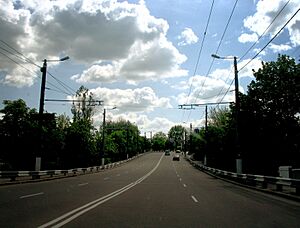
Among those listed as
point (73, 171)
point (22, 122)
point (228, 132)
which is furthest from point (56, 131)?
point (228, 132)

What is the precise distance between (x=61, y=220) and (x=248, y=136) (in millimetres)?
35928

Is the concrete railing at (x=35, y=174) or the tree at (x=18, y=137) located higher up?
the tree at (x=18, y=137)

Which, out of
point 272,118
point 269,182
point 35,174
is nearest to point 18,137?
point 35,174

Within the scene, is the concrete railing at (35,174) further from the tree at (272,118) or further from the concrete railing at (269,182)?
the tree at (272,118)

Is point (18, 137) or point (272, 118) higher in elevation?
point (272, 118)

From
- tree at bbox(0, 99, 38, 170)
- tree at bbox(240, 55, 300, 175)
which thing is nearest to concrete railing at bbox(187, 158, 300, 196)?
tree at bbox(240, 55, 300, 175)

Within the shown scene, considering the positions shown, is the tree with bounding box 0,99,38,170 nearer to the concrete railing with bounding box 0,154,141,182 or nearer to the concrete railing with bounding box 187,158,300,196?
the concrete railing with bounding box 0,154,141,182

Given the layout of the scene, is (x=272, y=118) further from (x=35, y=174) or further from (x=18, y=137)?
(x=18, y=137)

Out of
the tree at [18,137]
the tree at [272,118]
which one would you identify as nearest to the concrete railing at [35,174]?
the tree at [18,137]

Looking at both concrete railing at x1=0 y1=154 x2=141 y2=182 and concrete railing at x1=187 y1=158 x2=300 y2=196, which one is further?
concrete railing at x1=0 y1=154 x2=141 y2=182

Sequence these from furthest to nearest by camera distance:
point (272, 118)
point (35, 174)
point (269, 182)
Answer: point (272, 118), point (35, 174), point (269, 182)

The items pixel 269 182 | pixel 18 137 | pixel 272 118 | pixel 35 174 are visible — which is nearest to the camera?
pixel 269 182

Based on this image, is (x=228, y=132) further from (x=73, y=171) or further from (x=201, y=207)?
(x=201, y=207)

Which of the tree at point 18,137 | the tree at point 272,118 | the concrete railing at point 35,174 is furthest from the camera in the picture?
the tree at point 18,137
